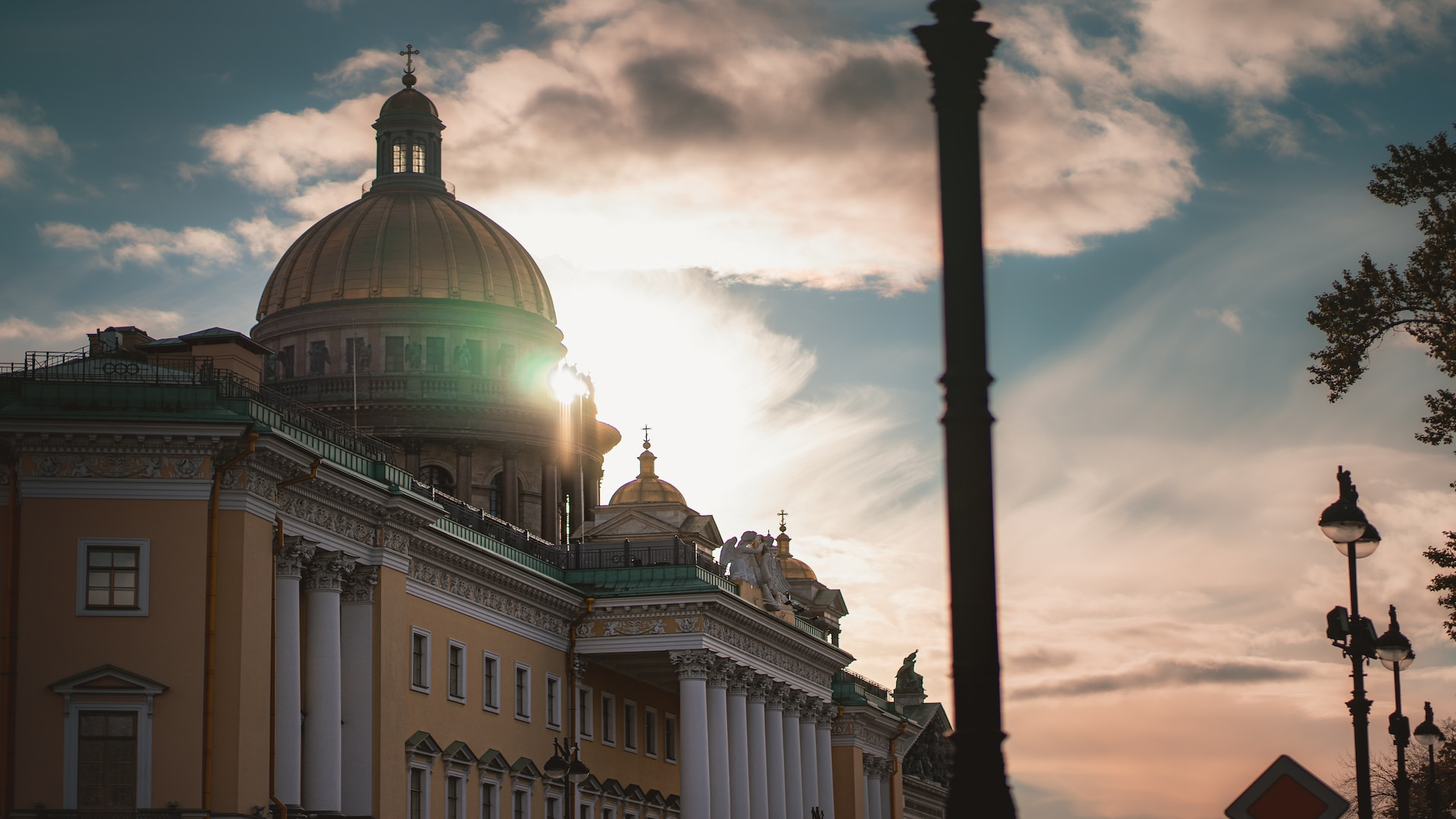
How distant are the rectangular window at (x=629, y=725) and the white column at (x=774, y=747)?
4439 millimetres

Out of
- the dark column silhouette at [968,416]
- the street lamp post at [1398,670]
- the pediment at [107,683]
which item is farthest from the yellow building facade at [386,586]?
the dark column silhouette at [968,416]

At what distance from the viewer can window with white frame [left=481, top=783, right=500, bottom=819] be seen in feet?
173

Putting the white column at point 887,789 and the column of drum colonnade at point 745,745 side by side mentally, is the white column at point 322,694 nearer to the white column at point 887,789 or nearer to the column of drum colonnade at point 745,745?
the column of drum colonnade at point 745,745

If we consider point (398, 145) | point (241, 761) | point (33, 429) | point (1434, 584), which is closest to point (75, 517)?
point (33, 429)

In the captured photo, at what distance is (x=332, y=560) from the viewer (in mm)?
43750

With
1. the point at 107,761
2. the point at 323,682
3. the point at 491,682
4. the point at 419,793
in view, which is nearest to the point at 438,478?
the point at 491,682

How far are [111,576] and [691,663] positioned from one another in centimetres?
2411

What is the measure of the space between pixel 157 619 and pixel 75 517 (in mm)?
2417

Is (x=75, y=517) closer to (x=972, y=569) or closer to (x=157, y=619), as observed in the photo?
(x=157, y=619)

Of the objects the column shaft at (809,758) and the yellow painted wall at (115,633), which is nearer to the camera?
the yellow painted wall at (115,633)

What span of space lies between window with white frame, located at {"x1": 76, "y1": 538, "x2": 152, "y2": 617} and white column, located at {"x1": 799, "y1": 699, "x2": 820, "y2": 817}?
37.1 m

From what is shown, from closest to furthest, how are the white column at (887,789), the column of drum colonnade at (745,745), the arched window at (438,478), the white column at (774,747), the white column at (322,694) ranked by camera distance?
the white column at (322,694), the column of drum colonnade at (745,745), the white column at (774,747), the arched window at (438,478), the white column at (887,789)

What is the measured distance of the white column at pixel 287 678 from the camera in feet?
132

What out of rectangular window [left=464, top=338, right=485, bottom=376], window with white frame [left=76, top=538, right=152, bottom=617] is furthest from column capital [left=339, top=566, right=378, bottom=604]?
rectangular window [left=464, top=338, right=485, bottom=376]
